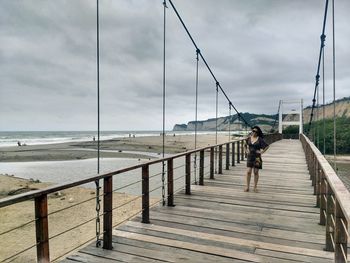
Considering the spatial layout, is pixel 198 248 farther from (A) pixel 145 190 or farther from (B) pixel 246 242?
(A) pixel 145 190

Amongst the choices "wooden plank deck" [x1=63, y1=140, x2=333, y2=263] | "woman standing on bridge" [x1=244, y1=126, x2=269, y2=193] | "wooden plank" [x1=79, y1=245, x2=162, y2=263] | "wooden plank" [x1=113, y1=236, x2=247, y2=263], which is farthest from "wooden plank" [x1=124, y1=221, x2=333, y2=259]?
"woman standing on bridge" [x1=244, y1=126, x2=269, y2=193]

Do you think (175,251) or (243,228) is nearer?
(175,251)

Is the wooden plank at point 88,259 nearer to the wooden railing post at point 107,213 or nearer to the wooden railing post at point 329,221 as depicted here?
the wooden railing post at point 107,213

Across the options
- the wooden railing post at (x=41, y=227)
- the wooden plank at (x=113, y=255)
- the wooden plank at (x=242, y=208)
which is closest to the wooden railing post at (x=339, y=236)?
the wooden plank at (x=113, y=255)

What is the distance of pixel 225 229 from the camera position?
3.85 m

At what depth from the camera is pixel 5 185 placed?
577 inches

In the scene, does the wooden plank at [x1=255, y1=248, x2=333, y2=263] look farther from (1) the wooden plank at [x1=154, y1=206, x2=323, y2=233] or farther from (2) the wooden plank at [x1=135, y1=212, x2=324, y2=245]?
(1) the wooden plank at [x1=154, y1=206, x2=323, y2=233]

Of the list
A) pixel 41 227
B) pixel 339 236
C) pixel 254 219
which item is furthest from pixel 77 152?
pixel 339 236

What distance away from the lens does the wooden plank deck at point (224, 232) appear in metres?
3.06

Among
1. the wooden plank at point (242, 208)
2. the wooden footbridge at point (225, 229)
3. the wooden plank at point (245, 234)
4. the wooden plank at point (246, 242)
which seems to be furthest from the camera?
the wooden plank at point (242, 208)

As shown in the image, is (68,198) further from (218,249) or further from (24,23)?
(218,249)

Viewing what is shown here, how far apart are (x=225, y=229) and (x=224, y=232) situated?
11 cm

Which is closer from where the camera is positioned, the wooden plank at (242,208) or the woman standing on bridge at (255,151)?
the wooden plank at (242,208)

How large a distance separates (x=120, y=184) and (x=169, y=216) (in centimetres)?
1085
